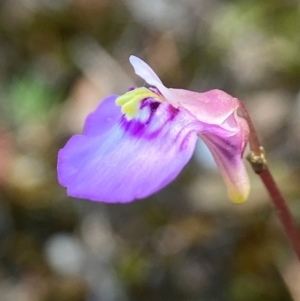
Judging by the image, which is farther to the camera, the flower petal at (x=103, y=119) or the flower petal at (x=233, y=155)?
the flower petal at (x=103, y=119)

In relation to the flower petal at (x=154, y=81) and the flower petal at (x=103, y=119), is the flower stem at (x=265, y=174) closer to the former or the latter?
the flower petal at (x=154, y=81)

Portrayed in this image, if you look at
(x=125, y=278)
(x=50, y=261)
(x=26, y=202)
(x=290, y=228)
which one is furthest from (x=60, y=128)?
(x=290, y=228)

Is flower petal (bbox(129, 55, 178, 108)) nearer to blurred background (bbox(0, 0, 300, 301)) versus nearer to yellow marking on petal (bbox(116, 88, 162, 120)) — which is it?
yellow marking on petal (bbox(116, 88, 162, 120))

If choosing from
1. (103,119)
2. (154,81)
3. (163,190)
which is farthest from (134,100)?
(163,190)

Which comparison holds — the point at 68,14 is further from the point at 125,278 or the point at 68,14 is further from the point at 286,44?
the point at 125,278

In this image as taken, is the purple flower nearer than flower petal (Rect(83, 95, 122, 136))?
Yes

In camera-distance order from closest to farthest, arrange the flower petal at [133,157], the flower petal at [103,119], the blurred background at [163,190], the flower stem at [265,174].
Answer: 1. the flower petal at [133,157]
2. the flower stem at [265,174]
3. the flower petal at [103,119]
4. the blurred background at [163,190]

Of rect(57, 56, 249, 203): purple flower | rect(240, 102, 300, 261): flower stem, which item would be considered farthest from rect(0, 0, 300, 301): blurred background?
rect(57, 56, 249, 203): purple flower

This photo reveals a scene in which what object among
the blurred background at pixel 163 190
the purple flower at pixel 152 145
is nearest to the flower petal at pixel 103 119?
the purple flower at pixel 152 145
